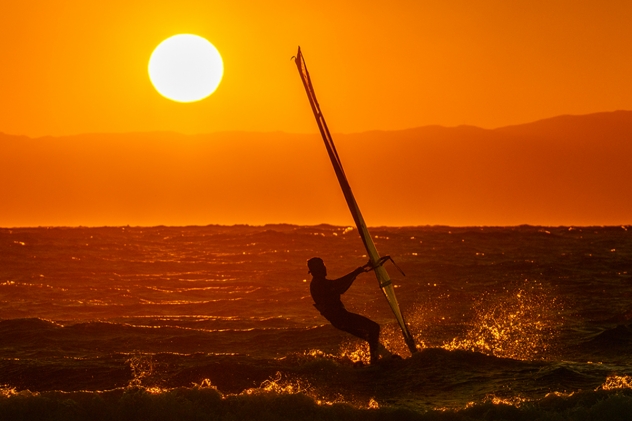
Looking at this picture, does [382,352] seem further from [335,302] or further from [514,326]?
[514,326]

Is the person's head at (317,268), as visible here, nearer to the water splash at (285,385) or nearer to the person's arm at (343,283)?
the person's arm at (343,283)

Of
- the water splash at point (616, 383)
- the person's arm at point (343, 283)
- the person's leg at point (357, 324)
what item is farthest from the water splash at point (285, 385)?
the water splash at point (616, 383)

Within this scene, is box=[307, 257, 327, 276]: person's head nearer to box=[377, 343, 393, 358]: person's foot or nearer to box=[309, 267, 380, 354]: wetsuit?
box=[309, 267, 380, 354]: wetsuit

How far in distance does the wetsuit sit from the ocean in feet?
1.62

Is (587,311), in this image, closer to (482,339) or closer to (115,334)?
(482,339)

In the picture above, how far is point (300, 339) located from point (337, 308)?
338 centimetres

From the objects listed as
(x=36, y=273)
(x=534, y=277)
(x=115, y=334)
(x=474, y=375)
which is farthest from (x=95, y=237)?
(x=474, y=375)

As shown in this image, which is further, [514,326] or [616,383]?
[514,326]

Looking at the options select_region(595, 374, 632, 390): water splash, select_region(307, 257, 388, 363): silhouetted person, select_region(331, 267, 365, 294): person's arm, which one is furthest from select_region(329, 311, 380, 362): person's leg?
select_region(595, 374, 632, 390): water splash

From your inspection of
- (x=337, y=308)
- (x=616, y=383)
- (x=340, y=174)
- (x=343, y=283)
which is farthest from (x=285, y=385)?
(x=616, y=383)

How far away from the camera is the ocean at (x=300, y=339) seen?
422 inches

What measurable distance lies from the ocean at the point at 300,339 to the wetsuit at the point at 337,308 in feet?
1.62

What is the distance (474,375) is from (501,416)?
238cm

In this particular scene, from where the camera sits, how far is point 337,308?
12.6 m
